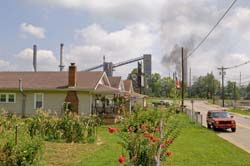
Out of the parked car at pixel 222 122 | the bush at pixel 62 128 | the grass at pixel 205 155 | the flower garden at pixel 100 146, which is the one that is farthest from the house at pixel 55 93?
the grass at pixel 205 155

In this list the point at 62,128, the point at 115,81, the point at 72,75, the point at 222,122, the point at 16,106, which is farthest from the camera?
the point at 115,81

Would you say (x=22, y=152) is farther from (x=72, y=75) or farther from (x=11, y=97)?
(x=11, y=97)

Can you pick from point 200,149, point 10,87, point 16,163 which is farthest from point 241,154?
point 10,87

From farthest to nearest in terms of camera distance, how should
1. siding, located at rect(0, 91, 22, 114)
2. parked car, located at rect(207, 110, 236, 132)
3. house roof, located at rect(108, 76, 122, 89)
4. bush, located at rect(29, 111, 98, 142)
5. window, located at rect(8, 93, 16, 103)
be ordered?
house roof, located at rect(108, 76, 122, 89)
window, located at rect(8, 93, 16, 103)
siding, located at rect(0, 91, 22, 114)
parked car, located at rect(207, 110, 236, 132)
bush, located at rect(29, 111, 98, 142)

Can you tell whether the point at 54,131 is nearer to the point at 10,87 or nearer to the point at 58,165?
the point at 58,165

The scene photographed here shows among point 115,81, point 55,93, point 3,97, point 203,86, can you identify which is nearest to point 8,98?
point 3,97

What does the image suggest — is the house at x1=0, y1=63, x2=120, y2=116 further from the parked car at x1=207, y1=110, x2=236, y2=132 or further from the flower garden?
the flower garden

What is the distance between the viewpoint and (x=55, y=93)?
102 ft

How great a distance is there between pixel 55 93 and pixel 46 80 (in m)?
3.22

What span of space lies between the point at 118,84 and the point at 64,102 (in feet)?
39.0

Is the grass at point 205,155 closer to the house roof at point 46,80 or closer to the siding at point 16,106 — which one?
the house roof at point 46,80

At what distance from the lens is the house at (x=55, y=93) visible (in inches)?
1186

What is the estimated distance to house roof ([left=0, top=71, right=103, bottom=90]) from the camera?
3120 cm

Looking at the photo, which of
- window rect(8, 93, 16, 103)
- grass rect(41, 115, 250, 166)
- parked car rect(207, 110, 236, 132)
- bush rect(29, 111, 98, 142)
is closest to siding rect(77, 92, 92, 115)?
window rect(8, 93, 16, 103)
